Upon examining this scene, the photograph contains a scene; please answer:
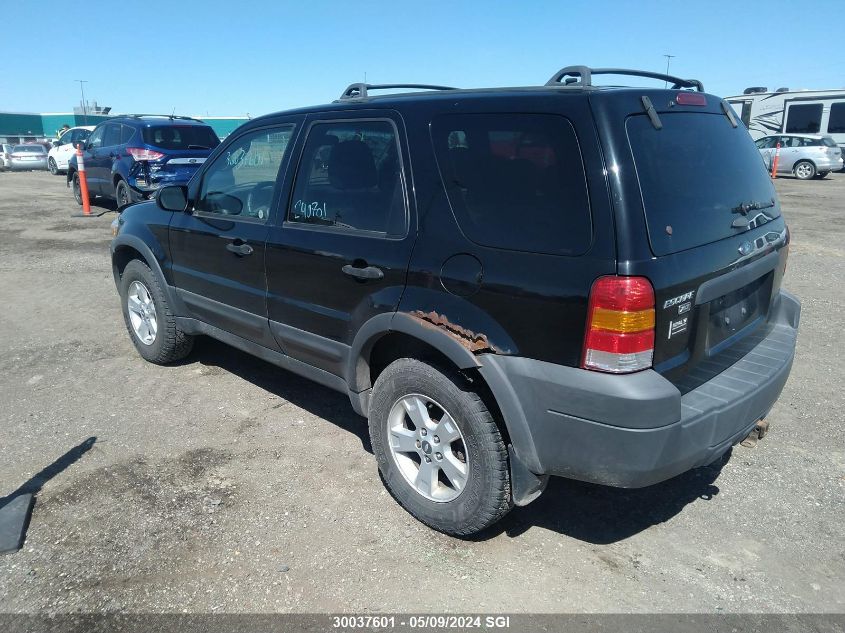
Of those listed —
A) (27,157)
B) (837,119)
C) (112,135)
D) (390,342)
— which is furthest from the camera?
(27,157)

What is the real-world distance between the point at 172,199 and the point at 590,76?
2.83 m

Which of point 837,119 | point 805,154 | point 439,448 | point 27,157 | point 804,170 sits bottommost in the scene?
point 439,448

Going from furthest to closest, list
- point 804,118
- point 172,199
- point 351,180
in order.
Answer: point 804,118
point 172,199
point 351,180

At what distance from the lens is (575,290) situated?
244cm

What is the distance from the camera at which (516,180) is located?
2652mm

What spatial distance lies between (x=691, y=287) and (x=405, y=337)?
1302 mm

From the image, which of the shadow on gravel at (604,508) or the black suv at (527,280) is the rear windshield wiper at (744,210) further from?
the shadow on gravel at (604,508)

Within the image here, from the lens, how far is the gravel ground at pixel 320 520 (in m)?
2.70

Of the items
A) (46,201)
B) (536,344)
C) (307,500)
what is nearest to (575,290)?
(536,344)

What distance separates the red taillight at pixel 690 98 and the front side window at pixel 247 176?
6.88 feet

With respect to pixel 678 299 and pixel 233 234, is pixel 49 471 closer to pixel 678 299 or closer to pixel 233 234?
pixel 233 234

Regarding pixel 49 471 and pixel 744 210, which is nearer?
pixel 744 210

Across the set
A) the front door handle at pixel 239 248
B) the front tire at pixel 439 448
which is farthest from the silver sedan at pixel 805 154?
the front tire at pixel 439 448

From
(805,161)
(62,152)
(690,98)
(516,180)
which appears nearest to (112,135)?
(516,180)
